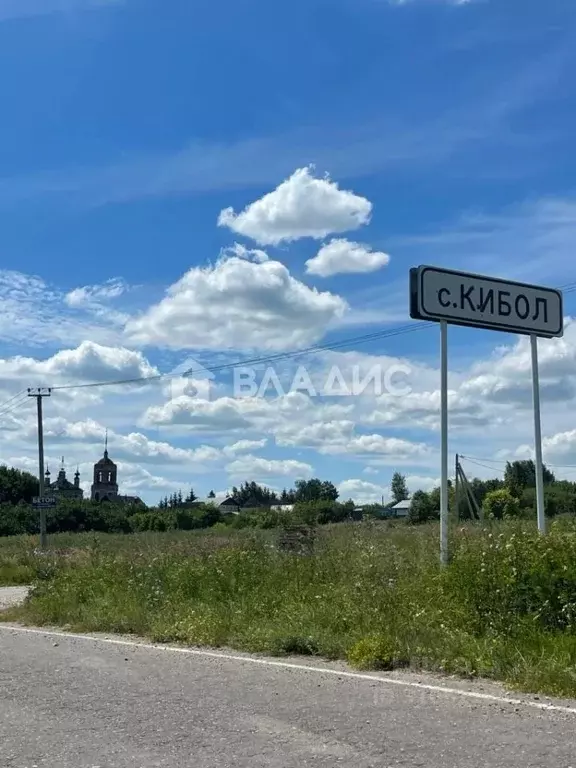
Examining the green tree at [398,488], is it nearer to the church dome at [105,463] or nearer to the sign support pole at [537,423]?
the church dome at [105,463]

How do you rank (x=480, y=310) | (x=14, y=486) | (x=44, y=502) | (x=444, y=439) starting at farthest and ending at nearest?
(x=14, y=486) < (x=44, y=502) < (x=480, y=310) < (x=444, y=439)

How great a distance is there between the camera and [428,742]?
562 cm

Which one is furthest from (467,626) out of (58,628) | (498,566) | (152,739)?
(58,628)

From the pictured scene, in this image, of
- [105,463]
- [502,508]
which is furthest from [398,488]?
[502,508]

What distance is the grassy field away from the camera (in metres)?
8.05

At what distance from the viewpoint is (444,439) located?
1090 centimetres

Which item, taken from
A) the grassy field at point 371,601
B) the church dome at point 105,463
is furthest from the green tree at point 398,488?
the grassy field at point 371,601

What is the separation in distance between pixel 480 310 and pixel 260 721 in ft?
22.0

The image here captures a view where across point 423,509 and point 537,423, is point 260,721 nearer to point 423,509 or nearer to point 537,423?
point 537,423

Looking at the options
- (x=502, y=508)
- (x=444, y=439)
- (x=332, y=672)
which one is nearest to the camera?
(x=332, y=672)

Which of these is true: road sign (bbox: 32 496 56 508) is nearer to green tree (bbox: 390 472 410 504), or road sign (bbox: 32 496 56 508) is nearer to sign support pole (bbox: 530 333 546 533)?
sign support pole (bbox: 530 333 546 533)

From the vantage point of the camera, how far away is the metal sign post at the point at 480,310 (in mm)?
10875

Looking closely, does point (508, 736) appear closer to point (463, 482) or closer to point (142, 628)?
point (142, 628)

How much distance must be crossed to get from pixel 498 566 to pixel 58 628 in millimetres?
7425
